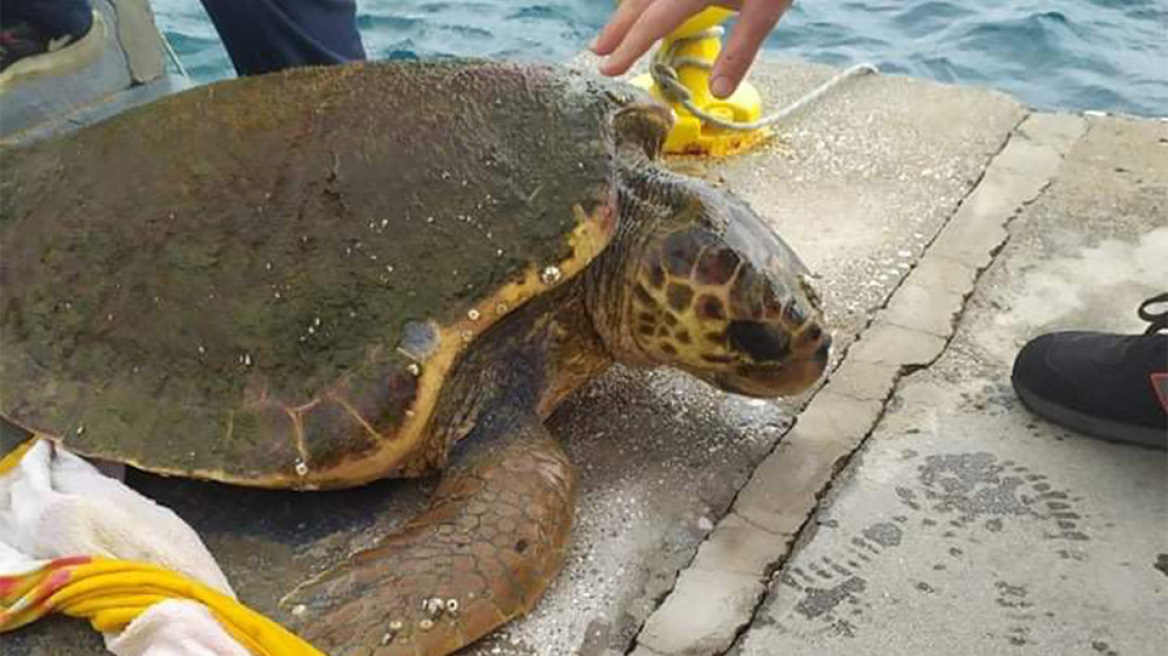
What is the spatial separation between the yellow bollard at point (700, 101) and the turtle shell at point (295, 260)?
1.09 meters

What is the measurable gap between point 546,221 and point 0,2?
1.33 m

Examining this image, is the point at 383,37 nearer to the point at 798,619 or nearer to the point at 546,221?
the point at 546,221

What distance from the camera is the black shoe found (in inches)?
79.3

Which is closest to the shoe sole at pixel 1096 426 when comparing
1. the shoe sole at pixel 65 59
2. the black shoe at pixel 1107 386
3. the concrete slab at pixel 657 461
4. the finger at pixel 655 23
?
the black shoe at pixel 1107 386

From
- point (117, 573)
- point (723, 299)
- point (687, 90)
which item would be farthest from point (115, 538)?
point (687, 90)

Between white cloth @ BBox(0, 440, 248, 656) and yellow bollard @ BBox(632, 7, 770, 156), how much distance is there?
1725mm

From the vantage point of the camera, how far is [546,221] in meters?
1.84

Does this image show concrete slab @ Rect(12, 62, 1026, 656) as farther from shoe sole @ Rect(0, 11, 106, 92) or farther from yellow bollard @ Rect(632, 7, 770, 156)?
shoe sole @ Rect(0, 11, 106, 92)

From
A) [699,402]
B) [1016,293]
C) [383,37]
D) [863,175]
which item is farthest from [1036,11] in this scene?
[699,402]

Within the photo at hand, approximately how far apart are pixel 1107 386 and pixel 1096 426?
7cm

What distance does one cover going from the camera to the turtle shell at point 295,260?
5.80 ft

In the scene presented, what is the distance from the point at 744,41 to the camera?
5.01 ft

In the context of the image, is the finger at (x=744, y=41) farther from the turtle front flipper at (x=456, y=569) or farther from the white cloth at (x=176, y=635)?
the white cloth at (x=176, y=635)

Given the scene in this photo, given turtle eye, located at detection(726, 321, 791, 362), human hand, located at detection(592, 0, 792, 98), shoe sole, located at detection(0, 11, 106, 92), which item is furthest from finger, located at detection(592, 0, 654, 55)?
shoe sole, located at detection(0, 11, 106, 92)
